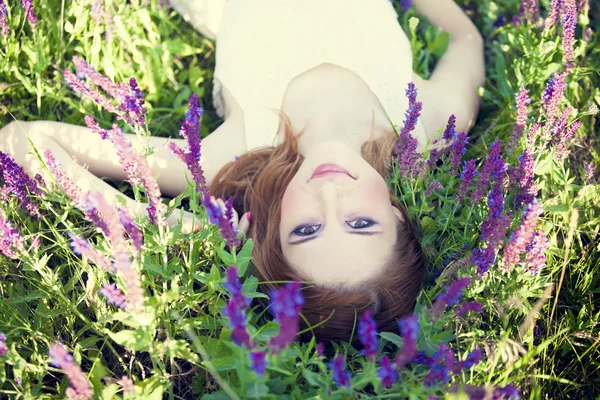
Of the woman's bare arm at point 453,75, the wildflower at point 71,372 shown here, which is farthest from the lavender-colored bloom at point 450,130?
the wildflower at point 71,372

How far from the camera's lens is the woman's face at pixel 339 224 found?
2270mm

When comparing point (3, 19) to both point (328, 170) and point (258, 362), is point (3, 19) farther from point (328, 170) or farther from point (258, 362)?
point (258, 362)

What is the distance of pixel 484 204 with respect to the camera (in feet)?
8.20

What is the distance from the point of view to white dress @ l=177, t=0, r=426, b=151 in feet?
9.96

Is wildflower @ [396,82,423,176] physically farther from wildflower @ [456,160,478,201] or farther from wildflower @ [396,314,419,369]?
wildflower @ [396,314,419,369]

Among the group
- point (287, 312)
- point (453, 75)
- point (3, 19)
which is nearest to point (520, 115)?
point (453, 75)

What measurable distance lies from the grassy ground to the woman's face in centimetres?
18

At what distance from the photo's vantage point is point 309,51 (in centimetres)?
304

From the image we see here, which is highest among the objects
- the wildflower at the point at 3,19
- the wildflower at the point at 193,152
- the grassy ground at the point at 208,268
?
the wildflower at the point at 3,19

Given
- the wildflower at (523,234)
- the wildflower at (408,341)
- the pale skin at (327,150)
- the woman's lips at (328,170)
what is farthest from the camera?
the woman's lips at (328,170)

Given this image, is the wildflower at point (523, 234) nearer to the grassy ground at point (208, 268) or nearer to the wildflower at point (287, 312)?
the grassy ground at point (208, 268)

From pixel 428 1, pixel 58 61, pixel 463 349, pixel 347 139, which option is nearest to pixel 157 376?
pixel 463 349

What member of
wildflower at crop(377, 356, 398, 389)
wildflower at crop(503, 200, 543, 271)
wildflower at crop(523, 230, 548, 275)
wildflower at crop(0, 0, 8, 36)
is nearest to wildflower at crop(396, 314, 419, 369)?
wildflower at crop(377, 356, 398, 389)

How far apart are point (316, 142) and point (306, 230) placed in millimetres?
639
